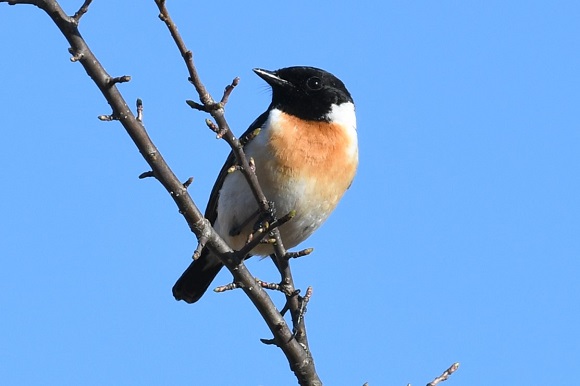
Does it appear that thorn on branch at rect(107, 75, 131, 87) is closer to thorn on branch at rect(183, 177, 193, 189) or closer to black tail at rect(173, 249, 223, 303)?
thorn on branch at rect(183, 177, 193, 189)

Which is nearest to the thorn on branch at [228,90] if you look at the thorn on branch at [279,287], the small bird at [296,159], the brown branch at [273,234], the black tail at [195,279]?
the brown branch at [273,234]

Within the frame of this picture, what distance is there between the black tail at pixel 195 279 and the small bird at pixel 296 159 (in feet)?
1.82

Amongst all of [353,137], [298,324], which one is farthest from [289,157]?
[298,324]

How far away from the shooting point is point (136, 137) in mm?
4449

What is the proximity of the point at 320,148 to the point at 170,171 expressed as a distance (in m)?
2.71

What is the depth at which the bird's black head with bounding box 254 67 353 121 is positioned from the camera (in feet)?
24.9

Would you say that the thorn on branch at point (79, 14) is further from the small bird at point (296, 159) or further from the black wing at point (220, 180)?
the black wing at point (220, 180)

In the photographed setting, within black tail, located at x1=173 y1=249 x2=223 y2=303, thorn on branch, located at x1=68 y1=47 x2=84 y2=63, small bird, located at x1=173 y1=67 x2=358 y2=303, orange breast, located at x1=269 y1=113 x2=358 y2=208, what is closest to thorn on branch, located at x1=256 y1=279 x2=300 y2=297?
small bird, located at x1=173 y1=67 x2=358 y2=303

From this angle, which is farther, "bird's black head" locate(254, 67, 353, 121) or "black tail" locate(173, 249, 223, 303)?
"black tail" locate(173, 249, 223, 303)

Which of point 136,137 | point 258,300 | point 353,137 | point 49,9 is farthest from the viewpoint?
point 353,137

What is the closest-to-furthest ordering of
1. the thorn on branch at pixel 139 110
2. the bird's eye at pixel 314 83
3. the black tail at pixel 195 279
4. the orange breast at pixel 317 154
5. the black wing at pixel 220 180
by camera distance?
1. the thorn on branch at pixel 139 110
2. the orange breast at pixel 317 154
3. the black wing at pixel 220 180
4. the bird's eye at pixel 314 83
5. the black tail at pixel 195 279

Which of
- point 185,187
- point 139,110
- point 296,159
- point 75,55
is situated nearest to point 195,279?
point 296,159

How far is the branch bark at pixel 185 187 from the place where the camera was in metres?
4.13

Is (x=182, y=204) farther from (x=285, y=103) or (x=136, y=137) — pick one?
(x=285, y=103)
